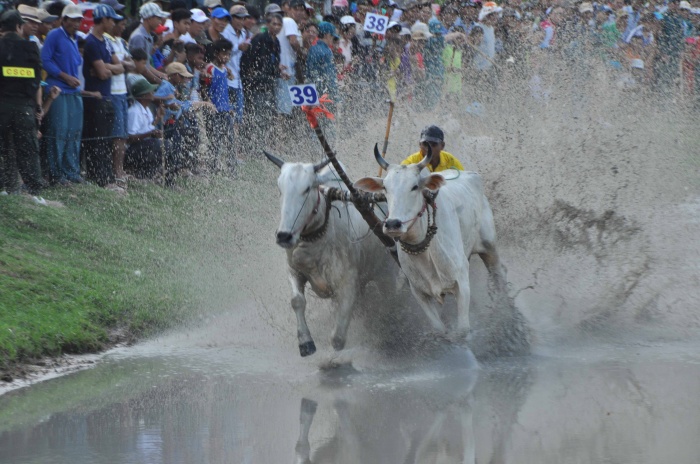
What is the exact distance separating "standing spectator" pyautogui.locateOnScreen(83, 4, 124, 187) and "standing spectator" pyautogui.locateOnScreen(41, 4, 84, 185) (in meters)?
0.26

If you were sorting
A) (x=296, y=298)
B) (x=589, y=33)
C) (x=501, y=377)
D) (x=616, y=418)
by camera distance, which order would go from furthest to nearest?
1. (x=589, y=33)
2. (x=296, y=298)
3. (x=501, y=377)
4. (x=616, y=418)

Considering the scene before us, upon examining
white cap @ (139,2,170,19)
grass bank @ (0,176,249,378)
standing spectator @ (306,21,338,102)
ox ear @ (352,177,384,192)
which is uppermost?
white cap @ (139,2,170,19)

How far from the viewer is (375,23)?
58.2 feet

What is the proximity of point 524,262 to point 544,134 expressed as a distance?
10.8ft

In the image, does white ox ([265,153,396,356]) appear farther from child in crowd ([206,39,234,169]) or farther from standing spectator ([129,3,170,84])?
child in crowd ([206,39,234,169])

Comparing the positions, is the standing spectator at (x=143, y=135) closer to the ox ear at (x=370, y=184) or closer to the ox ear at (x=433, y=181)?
the ox ear at (x=370, y=184)

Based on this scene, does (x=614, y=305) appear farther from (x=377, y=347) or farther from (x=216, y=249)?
(x=216, y=249)

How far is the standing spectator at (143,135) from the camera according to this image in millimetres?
15031

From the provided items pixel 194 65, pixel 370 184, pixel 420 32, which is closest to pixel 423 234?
pixel 370 184

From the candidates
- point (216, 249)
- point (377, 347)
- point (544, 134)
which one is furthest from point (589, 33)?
point (377, 347)

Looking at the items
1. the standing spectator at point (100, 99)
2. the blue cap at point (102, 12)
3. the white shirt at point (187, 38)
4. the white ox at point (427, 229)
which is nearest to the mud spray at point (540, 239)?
the white ox at point (427, 229)

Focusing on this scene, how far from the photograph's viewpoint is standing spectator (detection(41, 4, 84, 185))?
44.4ft

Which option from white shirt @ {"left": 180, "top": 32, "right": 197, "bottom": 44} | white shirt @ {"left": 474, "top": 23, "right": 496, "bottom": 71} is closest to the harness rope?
white shirt @ {"left": 180, "top": 32, "right": 197, "bottom": 44}

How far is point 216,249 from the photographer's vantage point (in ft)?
47.8
